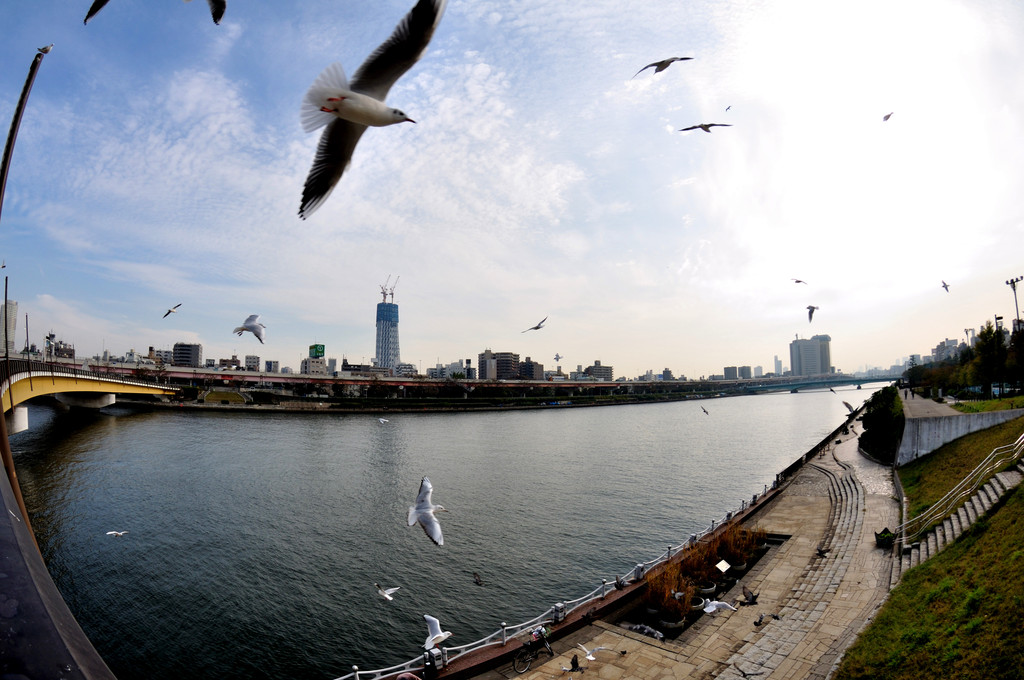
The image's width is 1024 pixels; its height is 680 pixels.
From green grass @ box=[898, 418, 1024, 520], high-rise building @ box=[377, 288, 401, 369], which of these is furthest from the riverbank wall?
high-rise building @ box=[377, 288, 401, 369]

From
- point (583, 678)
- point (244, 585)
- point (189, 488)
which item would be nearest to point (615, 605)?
point (583, 678)

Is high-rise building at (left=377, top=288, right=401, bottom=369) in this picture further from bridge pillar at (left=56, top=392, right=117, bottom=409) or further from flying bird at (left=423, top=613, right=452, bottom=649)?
flying bird at (left=423, top=613, right=452, bottom=649)

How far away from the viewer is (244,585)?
→ 12469 millimetres

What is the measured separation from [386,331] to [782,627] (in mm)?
172447

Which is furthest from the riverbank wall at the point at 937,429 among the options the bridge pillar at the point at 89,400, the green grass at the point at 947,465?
the bridge pillar at the point at 89,400

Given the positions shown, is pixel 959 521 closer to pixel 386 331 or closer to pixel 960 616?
pixel 960 616

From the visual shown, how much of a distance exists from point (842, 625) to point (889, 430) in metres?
19.8

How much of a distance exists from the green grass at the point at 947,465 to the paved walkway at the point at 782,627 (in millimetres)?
1078

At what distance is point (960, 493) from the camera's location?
39.2ft

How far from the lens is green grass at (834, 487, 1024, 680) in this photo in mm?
5984

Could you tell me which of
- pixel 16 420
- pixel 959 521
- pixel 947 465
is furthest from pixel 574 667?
pixel 16 420

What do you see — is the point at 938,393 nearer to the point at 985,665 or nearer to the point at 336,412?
the point at 985,665

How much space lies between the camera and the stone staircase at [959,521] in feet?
32.8

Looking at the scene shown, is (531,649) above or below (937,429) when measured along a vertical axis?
below
